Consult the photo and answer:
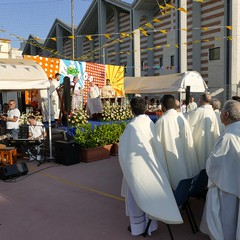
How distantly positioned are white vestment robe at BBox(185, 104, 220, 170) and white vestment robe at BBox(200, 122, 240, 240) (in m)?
2.09

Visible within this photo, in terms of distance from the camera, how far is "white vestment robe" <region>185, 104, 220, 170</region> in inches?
217

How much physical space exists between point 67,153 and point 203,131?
402cm

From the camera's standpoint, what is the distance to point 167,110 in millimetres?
4719

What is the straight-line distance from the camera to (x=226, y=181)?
3.33 metres

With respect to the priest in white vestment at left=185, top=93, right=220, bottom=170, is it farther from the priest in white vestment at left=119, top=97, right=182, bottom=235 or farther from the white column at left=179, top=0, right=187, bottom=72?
the white column at left=179, top=0, right=187, bottom=72

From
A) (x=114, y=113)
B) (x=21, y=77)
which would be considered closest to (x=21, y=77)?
(x=21, y=77)

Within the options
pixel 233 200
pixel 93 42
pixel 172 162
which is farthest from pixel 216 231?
pixel 93 42

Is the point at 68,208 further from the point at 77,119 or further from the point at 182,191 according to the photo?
the point at 77,119

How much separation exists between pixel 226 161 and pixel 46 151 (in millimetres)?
7079

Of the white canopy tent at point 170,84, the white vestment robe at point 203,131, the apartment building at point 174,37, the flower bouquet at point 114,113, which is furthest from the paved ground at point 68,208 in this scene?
the white canopy tent at point 170,84

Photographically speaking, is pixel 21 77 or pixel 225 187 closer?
pixel 225 187

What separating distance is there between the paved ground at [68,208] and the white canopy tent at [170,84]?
11.3 meters

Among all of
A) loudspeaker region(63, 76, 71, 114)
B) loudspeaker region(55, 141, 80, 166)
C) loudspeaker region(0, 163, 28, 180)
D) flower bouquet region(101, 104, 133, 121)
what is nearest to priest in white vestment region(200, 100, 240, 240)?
loudspeaker region(0, 163, 28, 180)

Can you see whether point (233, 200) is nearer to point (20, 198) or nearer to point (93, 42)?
point (20, 198)
